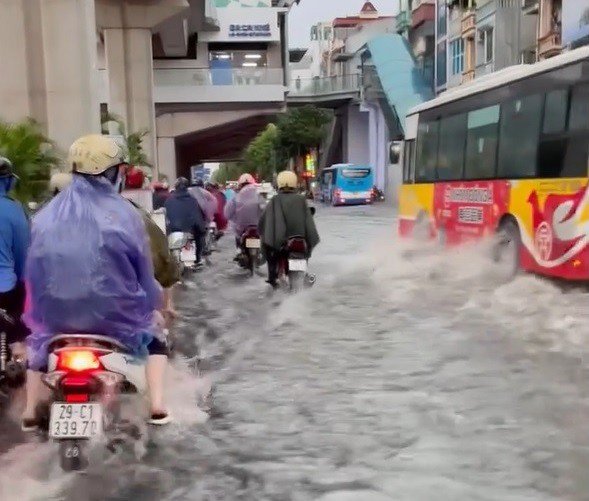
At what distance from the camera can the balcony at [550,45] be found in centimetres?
3195

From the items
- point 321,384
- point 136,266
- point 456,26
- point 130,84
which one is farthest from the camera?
point 456,26

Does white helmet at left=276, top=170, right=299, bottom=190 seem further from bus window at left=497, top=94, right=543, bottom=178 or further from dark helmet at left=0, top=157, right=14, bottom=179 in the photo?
dark helmet at left=0, top=157, right=14, bottom=179

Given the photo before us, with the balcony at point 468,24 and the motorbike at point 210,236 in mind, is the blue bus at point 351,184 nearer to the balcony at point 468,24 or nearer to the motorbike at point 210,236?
the balcony at point 468,24

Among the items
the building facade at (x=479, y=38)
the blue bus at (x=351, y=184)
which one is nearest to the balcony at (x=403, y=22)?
the building facade at (x=479, y=38)

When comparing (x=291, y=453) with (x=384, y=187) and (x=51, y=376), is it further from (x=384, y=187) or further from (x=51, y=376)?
(x=384, y=187)

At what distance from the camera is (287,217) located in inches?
449

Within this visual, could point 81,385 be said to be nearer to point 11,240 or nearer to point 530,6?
point 11,240

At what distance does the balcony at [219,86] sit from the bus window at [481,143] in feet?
105

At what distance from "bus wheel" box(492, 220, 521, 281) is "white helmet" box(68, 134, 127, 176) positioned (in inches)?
349

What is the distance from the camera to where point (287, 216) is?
11398 mm

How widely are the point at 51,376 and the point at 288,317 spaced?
20.2 feet

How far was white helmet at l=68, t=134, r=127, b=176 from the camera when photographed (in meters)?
4.55

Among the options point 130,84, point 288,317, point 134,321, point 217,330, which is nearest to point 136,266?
point 134,321

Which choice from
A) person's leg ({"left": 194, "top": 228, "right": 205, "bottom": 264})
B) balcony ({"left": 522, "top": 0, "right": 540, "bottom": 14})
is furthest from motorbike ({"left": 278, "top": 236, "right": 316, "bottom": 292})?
balcony ({"left": 522, "top": 0, "right": 540, "bottom": 14})
